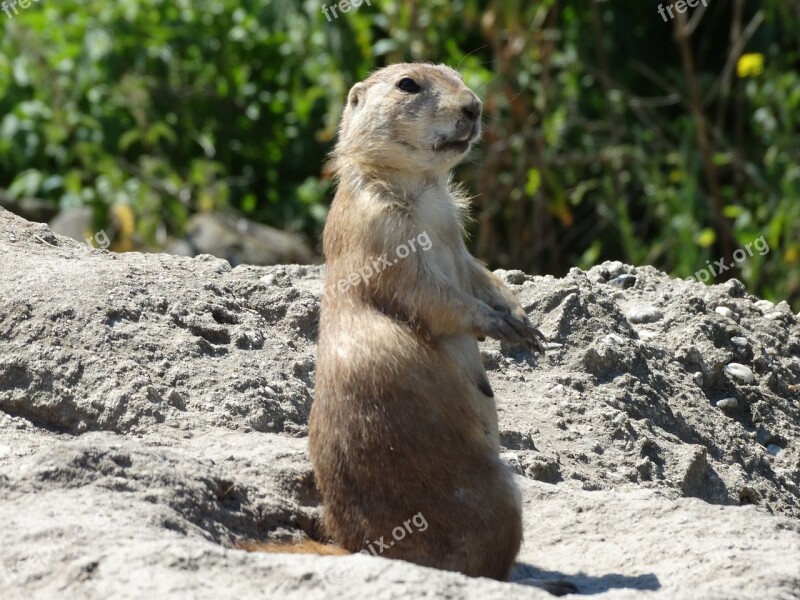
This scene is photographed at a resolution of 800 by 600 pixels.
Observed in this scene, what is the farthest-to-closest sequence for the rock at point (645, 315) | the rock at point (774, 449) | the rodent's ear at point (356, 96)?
1. the rock at point (645, 315)
2. the rock at point (774, 449)
3. the rodent's ear at point (356, 96)

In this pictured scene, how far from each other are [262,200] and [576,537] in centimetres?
798

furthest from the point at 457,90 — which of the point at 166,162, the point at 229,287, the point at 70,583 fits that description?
the point at 166,162

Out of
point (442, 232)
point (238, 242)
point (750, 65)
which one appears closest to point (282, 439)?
point (442, 232)

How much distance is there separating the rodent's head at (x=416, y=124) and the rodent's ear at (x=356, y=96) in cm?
17

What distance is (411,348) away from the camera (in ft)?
15.4

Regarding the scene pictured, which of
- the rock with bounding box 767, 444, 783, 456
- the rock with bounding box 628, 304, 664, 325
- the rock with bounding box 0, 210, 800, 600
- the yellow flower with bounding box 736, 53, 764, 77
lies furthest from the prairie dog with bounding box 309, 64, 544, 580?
the yellow flower with bounding box 736, 53, 764, 77

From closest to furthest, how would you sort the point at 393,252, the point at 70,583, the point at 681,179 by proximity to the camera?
the point at 70,583, the point at 393,252, the point at 681,179

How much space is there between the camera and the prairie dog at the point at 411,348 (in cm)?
452

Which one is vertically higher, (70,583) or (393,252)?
(393,252)

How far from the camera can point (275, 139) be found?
12.3 m

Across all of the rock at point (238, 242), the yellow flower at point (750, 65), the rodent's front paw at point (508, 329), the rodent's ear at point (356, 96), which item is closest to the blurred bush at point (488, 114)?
the yellow flower at point (750, 65)

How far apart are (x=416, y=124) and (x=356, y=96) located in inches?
19.5

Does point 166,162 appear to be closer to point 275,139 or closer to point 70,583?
point 275,139

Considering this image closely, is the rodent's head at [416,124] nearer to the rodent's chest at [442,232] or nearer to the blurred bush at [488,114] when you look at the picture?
the rodent's chest at [442,232]
